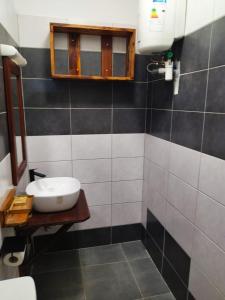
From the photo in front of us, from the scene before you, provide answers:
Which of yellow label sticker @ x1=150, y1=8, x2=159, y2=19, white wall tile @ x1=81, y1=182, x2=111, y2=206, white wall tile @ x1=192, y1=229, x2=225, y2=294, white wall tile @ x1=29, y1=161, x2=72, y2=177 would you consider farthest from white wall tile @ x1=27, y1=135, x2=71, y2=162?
white wall tile @ x1=192, y1=229, x2=225, y2=294

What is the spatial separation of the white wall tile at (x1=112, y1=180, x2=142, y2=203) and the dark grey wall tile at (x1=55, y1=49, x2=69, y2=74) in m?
1.16

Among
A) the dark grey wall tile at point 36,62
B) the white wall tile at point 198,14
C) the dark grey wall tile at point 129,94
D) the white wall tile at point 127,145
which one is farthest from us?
the white wall tile at point 127,145

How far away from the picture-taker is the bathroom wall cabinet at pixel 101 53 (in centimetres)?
180

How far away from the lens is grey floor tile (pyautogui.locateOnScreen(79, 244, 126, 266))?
2.15 metres

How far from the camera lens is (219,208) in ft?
4.11

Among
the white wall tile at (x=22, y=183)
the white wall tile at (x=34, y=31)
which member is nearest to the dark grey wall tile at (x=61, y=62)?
the white wall tile at (x=34, y=31)

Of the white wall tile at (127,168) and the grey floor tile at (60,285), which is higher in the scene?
the white wall tile at (127,168)

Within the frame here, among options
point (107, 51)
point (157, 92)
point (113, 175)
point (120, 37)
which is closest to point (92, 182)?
point (113, 175)

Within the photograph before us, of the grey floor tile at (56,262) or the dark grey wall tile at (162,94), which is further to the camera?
the grey floor tile at (56,262)

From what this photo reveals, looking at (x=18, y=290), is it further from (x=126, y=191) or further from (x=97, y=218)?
(x=126, y=191)

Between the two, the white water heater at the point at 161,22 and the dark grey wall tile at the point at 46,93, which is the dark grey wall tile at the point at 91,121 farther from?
the white water heater at the point at 161,22

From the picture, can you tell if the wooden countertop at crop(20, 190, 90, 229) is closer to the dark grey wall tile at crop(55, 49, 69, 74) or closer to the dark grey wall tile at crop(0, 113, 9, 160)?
the dark grey wall tile at crop(0, 113, 9, 160)

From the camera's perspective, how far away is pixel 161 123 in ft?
6.23

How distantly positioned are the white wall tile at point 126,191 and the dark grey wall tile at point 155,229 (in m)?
0.23
